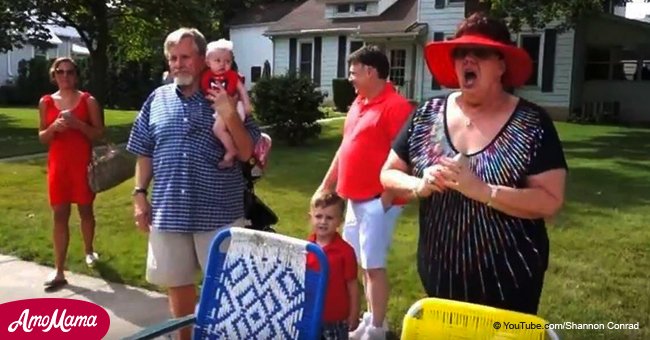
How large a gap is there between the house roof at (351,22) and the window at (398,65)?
86 cm

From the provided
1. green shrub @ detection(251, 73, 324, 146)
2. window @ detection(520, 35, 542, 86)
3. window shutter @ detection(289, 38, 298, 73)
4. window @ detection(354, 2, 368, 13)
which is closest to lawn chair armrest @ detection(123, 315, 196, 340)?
green shrub @ detection(251, 73, 324, 146)

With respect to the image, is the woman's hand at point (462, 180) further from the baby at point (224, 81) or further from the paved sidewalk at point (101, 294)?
the paved sidewalk at point (101, 294)

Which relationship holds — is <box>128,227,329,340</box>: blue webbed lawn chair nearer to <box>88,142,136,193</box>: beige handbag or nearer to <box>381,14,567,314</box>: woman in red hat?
<box>381,14,567,314</box>: woman in red hat

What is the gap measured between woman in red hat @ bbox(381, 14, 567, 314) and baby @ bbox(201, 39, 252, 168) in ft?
3.74

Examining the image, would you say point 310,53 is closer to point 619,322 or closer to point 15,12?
point 15,12

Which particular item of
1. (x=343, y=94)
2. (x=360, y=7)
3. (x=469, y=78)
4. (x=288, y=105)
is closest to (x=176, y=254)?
(x=469, y=78)

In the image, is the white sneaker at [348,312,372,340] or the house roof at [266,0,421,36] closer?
the white sneaker at [348,312,372,340]

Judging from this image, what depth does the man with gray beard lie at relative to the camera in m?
3.48

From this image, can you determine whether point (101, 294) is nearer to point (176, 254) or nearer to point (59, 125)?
point (59, 125)

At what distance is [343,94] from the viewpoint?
24547 mm

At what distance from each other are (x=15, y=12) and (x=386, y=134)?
16.0 metres

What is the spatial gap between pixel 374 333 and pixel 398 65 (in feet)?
72.8

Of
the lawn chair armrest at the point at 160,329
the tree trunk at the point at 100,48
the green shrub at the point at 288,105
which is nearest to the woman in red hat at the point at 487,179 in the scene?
the lawn chair armrest at the point at 160,329

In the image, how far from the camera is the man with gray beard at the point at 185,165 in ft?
11.4
